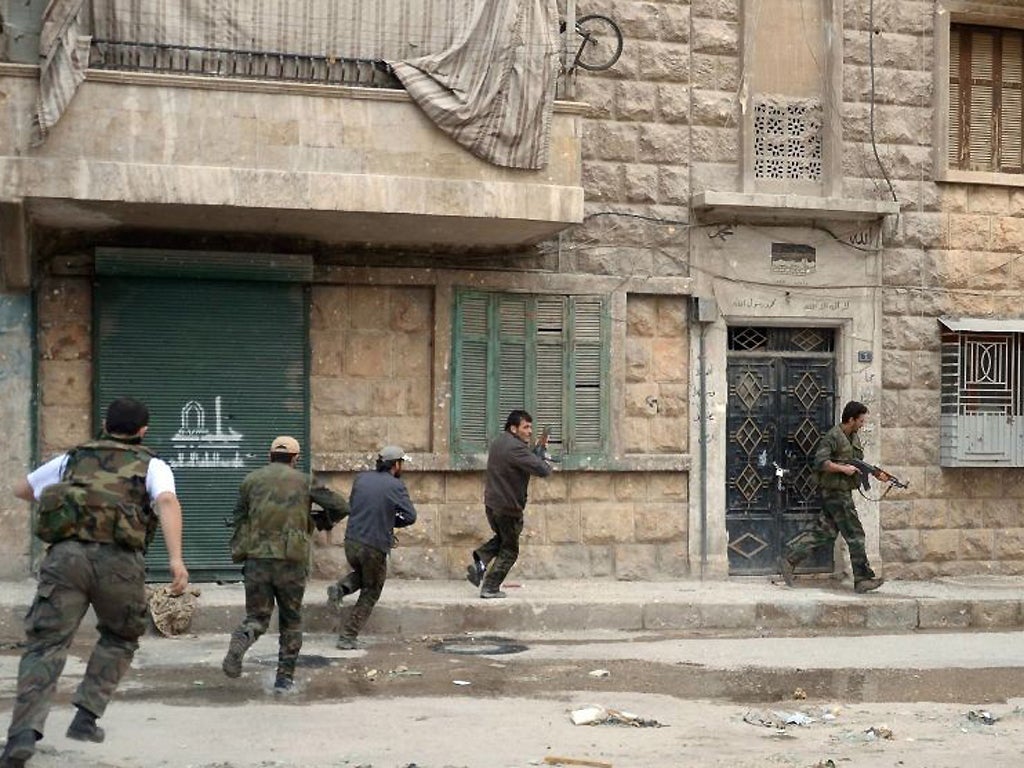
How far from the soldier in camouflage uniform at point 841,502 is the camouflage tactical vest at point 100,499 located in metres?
7.96

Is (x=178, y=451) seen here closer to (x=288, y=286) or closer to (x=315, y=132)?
(x=288, y=286)

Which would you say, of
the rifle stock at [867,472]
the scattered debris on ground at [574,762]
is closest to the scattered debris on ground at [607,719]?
the scattered debris on ground at [574,762]

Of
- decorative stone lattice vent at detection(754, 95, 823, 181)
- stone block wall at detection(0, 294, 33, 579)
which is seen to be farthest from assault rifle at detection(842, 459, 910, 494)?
stone block wall at detection(0, 294, 33, 579)

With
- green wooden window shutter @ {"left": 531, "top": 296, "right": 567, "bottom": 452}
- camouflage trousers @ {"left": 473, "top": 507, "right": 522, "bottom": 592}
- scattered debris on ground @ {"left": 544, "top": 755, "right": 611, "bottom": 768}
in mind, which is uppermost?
green wooden window shutter @ {"left": 531, "top": 296, "right": 567, "bottom": 452}

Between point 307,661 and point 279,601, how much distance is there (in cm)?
129

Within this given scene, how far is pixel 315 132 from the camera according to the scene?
40.5 ft

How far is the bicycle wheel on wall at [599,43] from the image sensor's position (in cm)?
1421

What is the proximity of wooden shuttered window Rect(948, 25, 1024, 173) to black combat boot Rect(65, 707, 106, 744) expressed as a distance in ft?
36.0

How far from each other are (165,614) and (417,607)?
197 centimetres

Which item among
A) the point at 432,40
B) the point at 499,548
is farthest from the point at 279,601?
the point at 432,40

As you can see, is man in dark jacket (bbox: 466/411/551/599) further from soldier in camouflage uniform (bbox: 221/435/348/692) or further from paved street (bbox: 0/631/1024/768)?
soldier in camouflage uniform (bbox: 221/435/348/692)

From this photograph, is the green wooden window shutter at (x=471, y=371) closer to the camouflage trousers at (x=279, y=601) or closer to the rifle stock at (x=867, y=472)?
the rifle stock at (x=867, y=472)

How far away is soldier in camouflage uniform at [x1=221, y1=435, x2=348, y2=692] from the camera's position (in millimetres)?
9398

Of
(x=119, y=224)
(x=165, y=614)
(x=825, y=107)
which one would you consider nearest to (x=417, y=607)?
(x=165, y=614)
